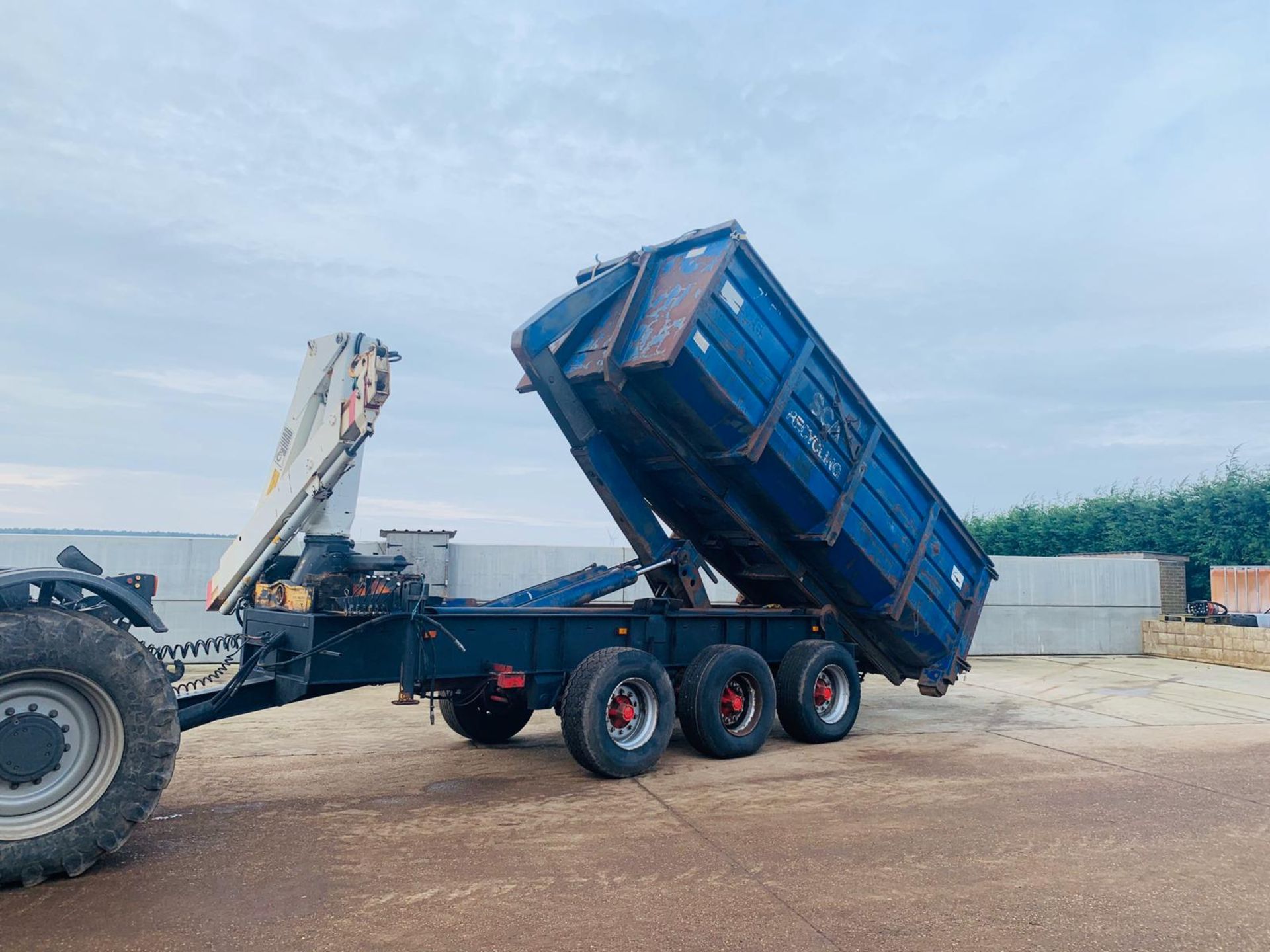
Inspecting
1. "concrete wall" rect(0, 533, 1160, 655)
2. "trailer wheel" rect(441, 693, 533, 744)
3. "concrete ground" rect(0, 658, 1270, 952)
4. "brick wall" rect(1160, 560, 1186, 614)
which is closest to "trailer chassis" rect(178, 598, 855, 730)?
"concrete ground" rect(0, 658, 1270, 952)

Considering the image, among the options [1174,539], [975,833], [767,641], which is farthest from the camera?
[1174,539]

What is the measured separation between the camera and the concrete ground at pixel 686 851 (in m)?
4.35

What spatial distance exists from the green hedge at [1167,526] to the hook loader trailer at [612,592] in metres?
14.6

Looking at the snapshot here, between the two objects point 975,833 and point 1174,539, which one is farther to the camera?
point 1174,539

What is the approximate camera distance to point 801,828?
6.12 metres

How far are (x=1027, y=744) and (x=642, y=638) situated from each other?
13.2 ft

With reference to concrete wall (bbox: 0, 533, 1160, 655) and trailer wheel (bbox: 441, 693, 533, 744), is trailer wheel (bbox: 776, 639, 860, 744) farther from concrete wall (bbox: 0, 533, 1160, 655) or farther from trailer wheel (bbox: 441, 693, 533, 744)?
concrete wall (bbox: 0, 533, 1160, 655)

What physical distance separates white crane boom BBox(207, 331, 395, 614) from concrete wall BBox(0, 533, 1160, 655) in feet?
20.1

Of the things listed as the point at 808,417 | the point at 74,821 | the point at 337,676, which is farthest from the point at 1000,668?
the point at 74,821

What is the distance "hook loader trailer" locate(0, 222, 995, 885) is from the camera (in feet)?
15.9

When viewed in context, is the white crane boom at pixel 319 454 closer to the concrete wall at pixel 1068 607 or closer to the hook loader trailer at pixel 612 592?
the hook loader trailer at pixel 612 592

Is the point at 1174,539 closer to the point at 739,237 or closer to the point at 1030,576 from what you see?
the point at 1030,576

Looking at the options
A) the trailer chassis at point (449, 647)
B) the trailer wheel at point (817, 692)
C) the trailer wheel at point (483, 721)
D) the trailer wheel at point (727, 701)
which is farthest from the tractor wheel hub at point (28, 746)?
the trailer wheel at point (817, 692)

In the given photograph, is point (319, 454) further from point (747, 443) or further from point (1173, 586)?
point (1173, 586)
